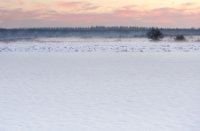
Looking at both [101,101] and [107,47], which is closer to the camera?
[101,101]

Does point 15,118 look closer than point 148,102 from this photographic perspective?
Yes

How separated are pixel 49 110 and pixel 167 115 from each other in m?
2.07

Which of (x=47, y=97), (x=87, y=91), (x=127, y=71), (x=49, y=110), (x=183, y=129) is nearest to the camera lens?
(x=183, y=129)

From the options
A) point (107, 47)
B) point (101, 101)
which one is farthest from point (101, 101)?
point (107, 47)

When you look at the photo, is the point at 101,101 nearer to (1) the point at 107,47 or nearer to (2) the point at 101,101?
(2) the point at 101,101

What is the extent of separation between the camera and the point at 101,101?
834 cm

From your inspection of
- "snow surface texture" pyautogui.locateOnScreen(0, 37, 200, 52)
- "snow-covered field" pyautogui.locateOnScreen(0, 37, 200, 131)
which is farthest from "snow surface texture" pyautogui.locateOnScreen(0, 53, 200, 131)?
"snow surface texture" pyautogui.locateOnScreen(0, 37, 200, 52)

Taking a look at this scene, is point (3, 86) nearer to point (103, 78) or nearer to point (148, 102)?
point (103, 78)

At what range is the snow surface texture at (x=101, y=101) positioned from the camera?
21.3 feet

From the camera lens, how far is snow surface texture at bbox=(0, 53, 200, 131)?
6488 millimetres

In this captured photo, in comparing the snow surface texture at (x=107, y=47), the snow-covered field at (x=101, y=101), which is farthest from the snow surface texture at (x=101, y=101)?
the snow surface texture at (x=107, y=47)

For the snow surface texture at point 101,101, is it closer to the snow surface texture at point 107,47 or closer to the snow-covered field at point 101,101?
the snow-covered field at point 101,101

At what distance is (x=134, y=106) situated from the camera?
7820 millimetres

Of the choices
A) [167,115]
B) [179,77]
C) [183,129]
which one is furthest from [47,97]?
[179,77]
